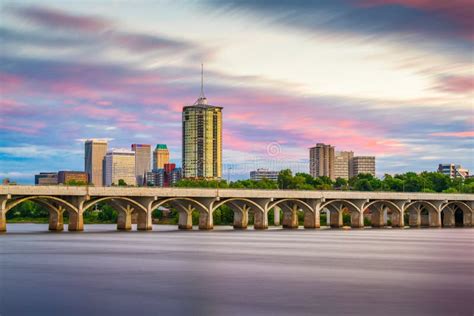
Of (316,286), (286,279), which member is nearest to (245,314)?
(316,286)

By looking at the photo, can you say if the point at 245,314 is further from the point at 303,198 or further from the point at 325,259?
the point at 303,198

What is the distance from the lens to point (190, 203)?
130125 millimetres

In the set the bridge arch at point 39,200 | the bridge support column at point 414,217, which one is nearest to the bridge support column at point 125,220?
the bridge arch at point 39,200

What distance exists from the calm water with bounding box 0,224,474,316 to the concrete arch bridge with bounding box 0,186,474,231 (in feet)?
119


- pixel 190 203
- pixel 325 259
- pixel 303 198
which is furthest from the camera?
pixel 303 198

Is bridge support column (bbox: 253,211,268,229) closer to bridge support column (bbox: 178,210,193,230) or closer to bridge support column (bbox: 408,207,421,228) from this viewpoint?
bridge support column (bbox: 178,210,193,230)

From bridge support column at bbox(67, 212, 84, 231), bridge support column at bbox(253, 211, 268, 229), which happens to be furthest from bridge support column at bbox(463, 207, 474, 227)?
bridge support column at bbox(67, 212, 84, 231)

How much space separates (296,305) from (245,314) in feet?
11.5

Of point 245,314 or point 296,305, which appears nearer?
point 245,314

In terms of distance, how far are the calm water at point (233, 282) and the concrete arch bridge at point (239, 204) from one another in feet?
119

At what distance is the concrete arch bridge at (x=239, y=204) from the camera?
107m

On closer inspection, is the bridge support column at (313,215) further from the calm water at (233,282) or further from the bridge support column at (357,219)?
the calm water at (233,282)

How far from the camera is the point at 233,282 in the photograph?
4428 centimetres

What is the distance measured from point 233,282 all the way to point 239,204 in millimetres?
94103
